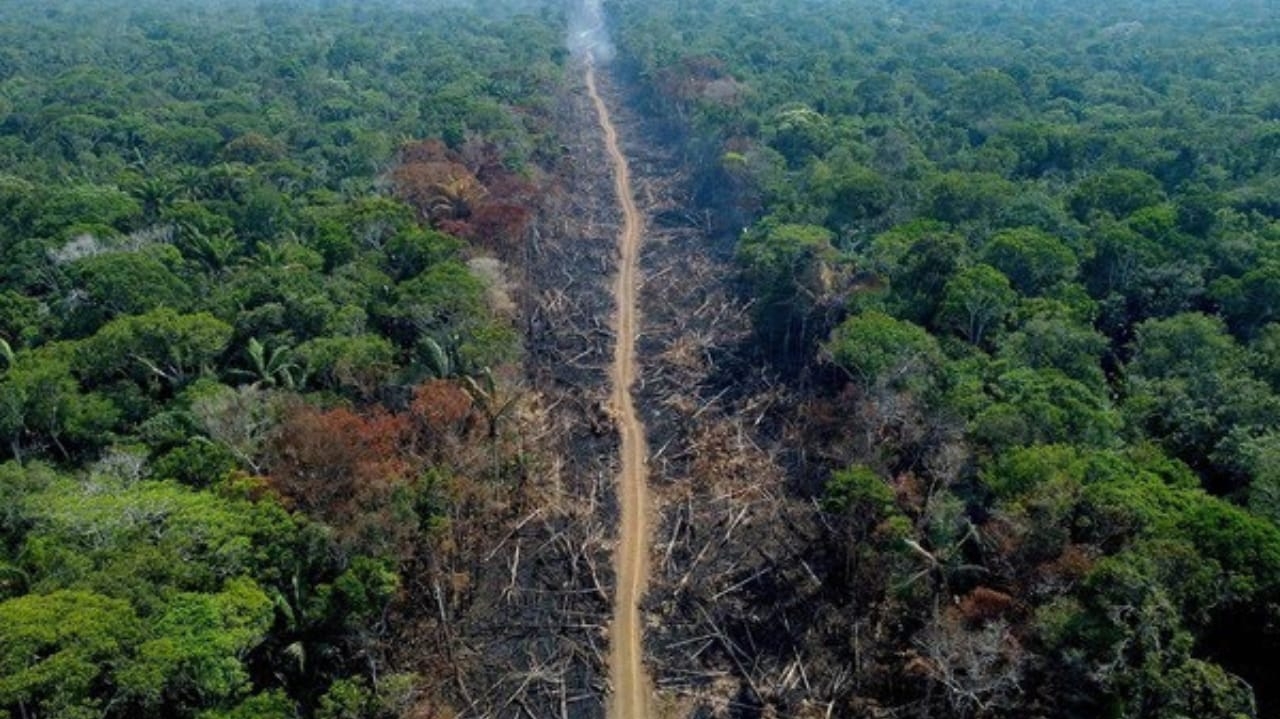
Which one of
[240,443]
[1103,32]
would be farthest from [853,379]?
[1103,32]

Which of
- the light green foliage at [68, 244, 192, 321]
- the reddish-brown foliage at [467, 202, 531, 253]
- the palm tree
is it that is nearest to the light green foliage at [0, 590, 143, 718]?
the palm tree

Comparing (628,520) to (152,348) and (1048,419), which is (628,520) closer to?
(1048,419)

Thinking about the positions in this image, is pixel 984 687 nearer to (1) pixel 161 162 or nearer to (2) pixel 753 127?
(2) pixel 753 127

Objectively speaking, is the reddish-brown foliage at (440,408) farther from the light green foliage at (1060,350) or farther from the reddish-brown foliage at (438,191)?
the light green foliage at (1060,350)

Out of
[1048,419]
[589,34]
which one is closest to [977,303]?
[1048,419]

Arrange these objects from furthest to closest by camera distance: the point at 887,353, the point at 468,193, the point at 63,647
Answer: the point at 468,193
the point at 887,353
the point at 63,647

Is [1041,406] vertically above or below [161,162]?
above

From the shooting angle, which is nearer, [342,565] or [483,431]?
[342,565]
